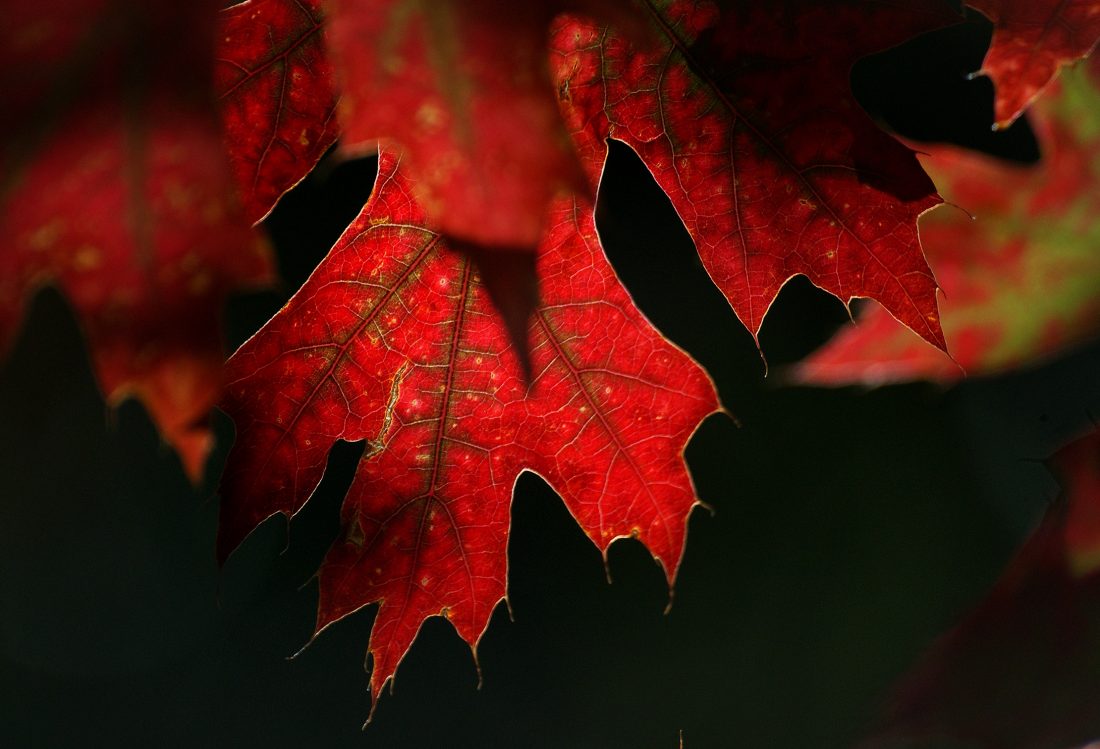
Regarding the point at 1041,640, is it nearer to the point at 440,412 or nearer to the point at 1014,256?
the point at 1014,256

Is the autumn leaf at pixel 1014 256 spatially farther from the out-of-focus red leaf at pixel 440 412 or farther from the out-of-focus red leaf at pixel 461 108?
the out-of-focus red leaf at pixel 461 108

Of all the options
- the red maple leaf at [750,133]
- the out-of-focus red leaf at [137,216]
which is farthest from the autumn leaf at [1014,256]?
the out-of-focus red leaf at [137,216]

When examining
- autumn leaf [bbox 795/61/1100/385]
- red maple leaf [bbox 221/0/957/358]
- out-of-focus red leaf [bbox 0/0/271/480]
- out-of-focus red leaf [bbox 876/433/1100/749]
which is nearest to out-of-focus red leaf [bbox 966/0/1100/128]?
red maple leaf [bbox 221/0/957/358]

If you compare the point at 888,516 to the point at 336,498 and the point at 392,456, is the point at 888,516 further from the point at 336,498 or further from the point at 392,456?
the point at 392,456

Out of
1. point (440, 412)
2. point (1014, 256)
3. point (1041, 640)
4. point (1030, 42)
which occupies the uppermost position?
point (1030, 42)

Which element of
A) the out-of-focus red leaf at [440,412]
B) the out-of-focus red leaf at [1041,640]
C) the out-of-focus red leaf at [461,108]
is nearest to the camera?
the out-of-focus red leaf at [461,108]

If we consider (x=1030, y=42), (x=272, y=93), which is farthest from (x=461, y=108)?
(x=1030, y=42)

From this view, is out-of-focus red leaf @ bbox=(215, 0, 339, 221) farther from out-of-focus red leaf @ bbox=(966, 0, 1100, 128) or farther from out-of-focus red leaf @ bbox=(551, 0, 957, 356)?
out-of-focus red leaf @ bbox=(966, 0, 1100, 128)
